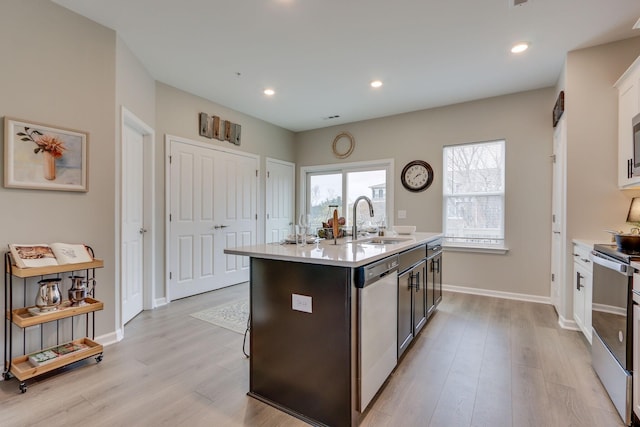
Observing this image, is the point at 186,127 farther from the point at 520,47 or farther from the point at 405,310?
the point at 520,47

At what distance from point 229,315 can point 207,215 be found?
162cm

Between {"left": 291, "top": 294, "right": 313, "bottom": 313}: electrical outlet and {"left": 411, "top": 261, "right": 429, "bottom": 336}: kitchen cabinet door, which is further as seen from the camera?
{"left": 411, "top": 261, "right": 429, "bottom": 336}: kitchen cabinet door

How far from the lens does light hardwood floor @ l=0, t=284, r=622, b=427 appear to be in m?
1.73

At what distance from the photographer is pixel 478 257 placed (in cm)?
434

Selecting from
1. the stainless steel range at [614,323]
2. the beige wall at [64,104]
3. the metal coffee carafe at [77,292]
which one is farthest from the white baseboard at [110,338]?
the stainless steel range at [614,323]

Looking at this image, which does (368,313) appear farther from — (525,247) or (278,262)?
Result: (525,247)

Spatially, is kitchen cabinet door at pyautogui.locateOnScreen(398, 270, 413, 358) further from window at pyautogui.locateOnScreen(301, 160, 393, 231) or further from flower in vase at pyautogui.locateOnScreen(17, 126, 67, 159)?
flower in vase at pyautogui.locateOnScreen(17, 126, 67, 159)

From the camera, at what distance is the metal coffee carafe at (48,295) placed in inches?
85.7

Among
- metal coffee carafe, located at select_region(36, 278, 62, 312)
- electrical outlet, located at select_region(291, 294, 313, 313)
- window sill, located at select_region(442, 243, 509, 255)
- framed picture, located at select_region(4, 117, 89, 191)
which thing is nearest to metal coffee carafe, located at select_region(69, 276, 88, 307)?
metal coffee carafe, located at select_region(36, 278, 62, 312)

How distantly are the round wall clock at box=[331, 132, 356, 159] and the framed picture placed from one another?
3.92 meters

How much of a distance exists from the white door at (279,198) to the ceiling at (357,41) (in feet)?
5.51

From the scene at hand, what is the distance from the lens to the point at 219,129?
456cm

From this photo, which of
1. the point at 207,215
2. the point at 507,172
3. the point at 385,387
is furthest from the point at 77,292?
the point at 507,172

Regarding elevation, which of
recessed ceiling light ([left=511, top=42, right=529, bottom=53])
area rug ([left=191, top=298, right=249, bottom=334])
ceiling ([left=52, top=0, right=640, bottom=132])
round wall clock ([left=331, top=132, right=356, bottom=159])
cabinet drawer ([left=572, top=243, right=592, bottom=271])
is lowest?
area rug ([left=191, top=298, right=249, bottom=334])
